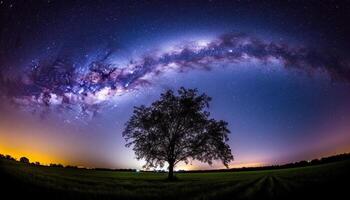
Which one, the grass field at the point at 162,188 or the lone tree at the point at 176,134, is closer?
the grass field at the point at 162,188

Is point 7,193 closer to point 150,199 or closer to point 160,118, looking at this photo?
point 150,199

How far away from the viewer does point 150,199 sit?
52.7ft

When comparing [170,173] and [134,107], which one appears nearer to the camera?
[170,173]

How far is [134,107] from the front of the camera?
4569 cm

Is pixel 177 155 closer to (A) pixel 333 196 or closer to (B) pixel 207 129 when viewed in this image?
(B) pixel 207 129

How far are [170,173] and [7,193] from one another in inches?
1192

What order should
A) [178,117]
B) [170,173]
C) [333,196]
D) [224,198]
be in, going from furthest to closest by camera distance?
[178,117] → [170,173] → [224,198] → [333,196]

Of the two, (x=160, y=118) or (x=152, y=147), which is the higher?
(x=160, y=118)

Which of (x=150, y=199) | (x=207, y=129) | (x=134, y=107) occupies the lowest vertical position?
(x=150, y=199)

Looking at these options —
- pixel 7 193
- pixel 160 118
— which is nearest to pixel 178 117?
pixel 160 118

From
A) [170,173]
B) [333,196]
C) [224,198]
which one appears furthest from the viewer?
[170,173]

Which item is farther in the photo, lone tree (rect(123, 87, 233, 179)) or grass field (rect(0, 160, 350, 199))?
lone tree (rect(123, 87, 233, 179))

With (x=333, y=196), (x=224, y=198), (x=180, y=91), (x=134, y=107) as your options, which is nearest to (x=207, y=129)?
(x=180, y=91)

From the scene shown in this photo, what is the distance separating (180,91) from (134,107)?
772 centimetres
